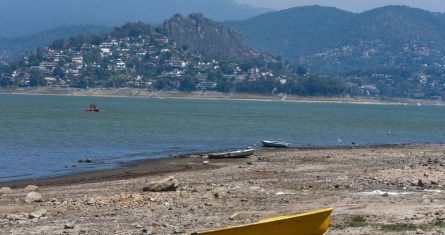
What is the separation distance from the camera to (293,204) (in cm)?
2181

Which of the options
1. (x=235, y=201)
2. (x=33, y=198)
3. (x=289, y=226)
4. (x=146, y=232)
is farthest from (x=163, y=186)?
(x=289, y=226)

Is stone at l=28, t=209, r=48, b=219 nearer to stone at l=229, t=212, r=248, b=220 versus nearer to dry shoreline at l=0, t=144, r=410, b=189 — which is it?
stone at l=229, t=212, r=248, b=220

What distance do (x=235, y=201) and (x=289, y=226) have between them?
716cm

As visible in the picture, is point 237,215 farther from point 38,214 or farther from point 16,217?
point 16,217

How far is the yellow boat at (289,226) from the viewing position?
15242 millimetres

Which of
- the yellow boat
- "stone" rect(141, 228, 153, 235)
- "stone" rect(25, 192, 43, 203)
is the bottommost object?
"stone" rect(25, 192, 43, 203)

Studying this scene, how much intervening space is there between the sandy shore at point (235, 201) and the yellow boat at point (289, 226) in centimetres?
144

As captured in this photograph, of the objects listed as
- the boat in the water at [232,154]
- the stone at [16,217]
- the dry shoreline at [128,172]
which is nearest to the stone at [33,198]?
the stone at [16,217]

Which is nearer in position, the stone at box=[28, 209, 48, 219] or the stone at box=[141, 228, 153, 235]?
the stone at box=[141, 228, 153, 235]

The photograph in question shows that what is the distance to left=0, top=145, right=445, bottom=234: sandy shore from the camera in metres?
18.6

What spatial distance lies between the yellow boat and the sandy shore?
1437mm

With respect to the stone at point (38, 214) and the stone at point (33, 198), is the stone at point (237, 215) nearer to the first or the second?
the stone at point (38, 214)

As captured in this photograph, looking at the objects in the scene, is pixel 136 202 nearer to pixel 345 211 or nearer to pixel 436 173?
pixel 345 211

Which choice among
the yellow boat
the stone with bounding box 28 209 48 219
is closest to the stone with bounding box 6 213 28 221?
the stone with bounding box 28 209 48 219
